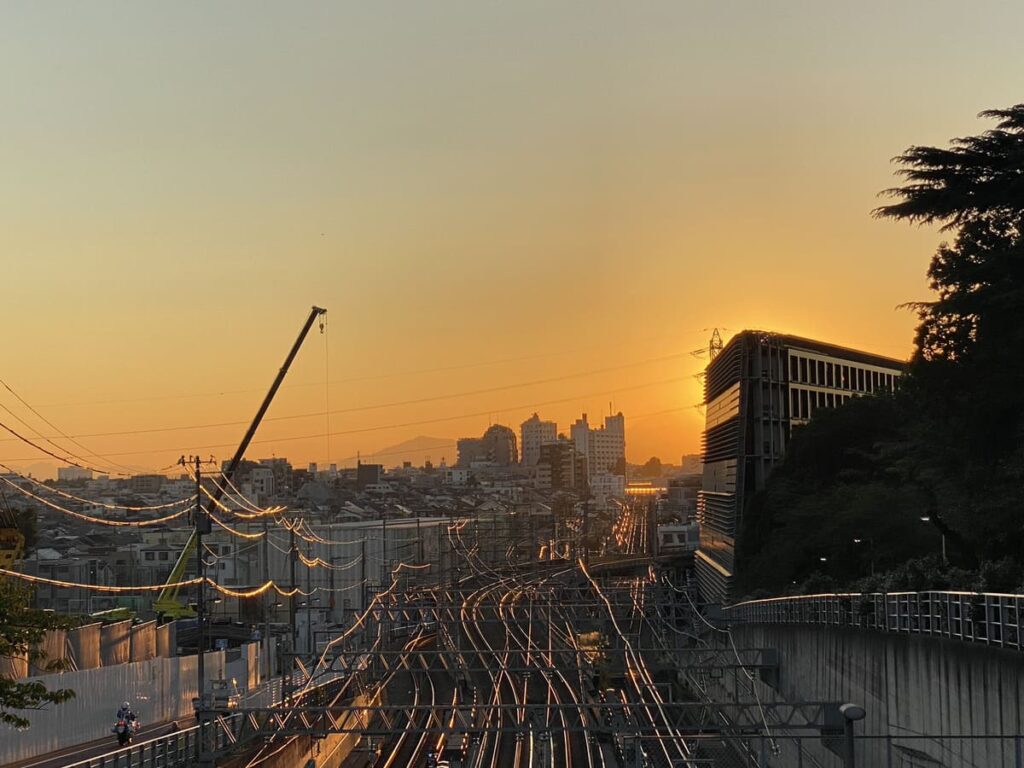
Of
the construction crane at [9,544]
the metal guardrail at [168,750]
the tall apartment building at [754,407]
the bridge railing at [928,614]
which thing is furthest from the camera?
the tall apartment building at [754,407]

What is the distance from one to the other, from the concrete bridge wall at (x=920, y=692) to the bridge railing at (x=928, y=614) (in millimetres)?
254

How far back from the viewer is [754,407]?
77.6 meters

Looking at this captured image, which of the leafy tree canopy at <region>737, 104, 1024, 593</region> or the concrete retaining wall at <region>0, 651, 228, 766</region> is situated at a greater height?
the leafy tree canopy at <region>737, 104, 1024, 593</region>

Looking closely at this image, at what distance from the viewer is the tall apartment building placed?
253ft

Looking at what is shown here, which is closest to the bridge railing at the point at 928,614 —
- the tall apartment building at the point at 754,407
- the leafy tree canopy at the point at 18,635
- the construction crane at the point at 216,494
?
the leafy tree canopy at the point at 18,635

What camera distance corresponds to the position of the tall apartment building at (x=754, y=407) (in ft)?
253

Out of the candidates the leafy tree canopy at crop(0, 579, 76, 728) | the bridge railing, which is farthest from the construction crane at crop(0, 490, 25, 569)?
the bridge railing

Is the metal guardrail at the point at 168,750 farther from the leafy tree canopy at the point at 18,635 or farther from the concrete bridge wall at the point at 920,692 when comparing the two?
the concrete bridge wall at the point at 920,692

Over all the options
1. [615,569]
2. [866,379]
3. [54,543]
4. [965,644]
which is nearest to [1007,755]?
[965,644]

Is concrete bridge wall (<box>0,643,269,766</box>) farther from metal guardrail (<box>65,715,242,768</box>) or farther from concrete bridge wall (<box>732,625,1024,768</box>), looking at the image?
concrete bridge wall (<box>732,625,1024,768</box>)

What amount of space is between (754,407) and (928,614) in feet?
181

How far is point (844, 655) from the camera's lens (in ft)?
88.1

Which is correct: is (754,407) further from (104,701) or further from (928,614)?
(928,614)

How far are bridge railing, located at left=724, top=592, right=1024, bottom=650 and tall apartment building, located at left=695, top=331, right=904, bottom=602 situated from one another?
41454 millimetres
